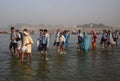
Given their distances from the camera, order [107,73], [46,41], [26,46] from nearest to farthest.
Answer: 1. [107,73]
2. [26,46]
3. [46,41]

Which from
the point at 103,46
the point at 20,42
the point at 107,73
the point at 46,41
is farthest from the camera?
the point at 103,46

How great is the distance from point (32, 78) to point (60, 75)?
1363 mm

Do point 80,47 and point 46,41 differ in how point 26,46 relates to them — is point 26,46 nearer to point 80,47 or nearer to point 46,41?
point 46,41

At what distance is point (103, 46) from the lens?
30.8 m

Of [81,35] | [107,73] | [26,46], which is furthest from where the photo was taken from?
[81,35]

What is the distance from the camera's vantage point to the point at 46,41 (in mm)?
18219

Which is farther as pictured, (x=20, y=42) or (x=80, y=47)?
(x=80, y=47)

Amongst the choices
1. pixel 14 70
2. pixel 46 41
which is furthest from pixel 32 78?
pixel 46 41

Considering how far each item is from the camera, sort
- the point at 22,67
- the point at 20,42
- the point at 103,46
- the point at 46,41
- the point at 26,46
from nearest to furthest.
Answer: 1. the point at 22,67
2. the point at 26,46
3. the point at 46,41
4. the point at 20,42
5. the point at 103,46

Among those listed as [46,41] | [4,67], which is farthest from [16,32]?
[4,67]

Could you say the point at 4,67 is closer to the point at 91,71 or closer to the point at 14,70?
the point at 14,70

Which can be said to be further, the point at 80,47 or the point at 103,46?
the point at 103,46

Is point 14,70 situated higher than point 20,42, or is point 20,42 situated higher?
point 20,42

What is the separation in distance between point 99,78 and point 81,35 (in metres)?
13.8
